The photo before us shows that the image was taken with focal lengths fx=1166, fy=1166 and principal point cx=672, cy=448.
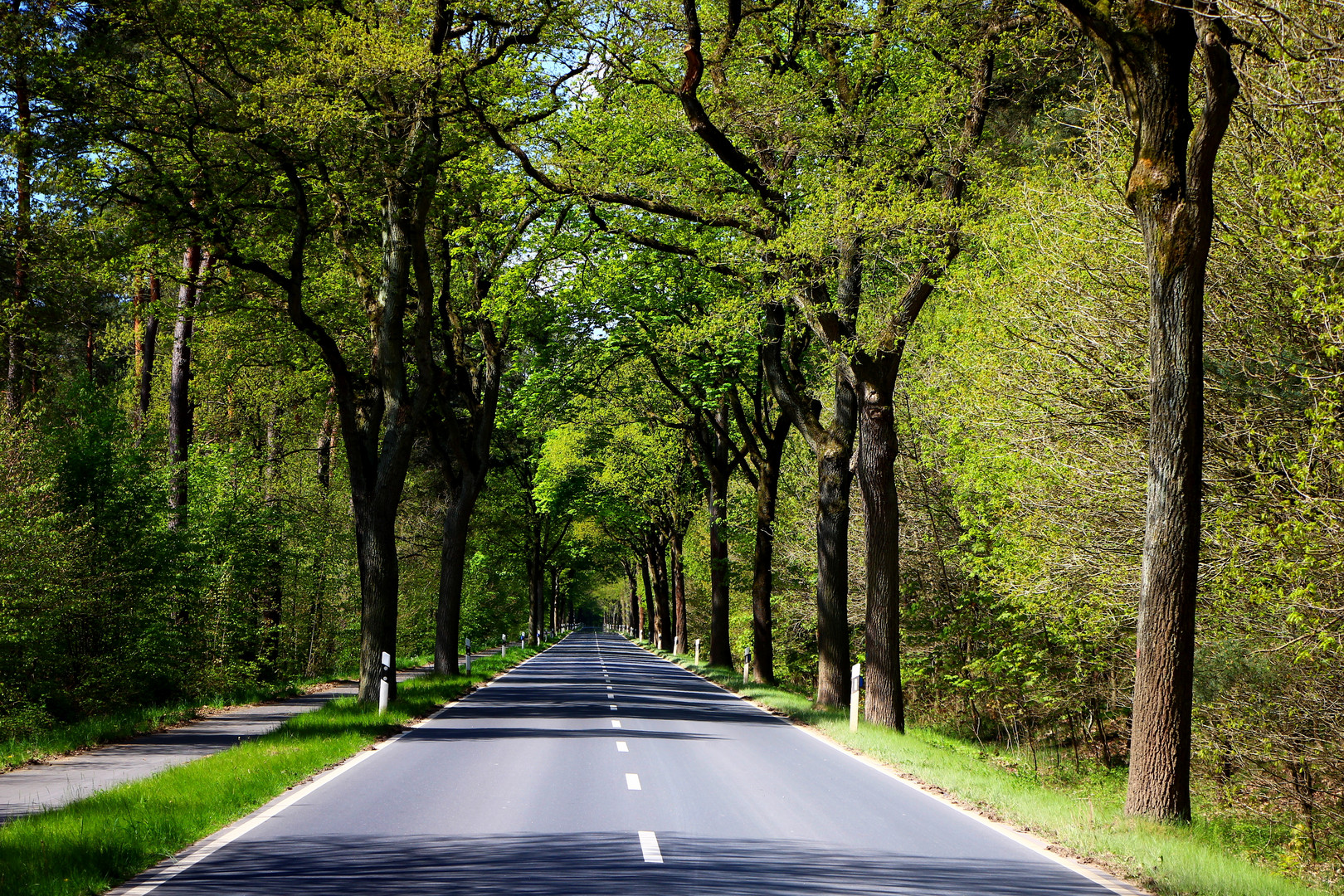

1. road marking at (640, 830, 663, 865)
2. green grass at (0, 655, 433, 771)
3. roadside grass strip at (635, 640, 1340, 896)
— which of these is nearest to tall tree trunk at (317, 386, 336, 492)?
green grass at (0, 655, 433, 771)

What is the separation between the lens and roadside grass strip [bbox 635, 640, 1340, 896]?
314 inches

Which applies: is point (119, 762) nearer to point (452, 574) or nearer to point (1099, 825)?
point (1099, 825)

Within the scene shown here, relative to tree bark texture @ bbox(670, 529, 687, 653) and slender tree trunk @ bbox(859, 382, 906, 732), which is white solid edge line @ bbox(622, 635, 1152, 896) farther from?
tree bark texture @ bbox(670, 529, 687, 653)

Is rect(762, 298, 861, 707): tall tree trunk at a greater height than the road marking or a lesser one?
greater

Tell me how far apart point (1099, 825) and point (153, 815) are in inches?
318

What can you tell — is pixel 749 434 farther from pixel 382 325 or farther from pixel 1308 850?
pixel 1308 850

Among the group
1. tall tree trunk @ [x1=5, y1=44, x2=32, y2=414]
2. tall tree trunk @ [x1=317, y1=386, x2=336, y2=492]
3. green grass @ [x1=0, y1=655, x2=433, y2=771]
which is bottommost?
green grass @ [x1=0, y1=655, x2=433, y2=771]

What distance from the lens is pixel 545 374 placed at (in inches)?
1330

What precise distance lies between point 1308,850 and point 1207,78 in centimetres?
828

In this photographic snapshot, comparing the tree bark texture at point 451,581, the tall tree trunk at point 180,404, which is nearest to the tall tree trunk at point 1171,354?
the tall tree trunk at point 180,404

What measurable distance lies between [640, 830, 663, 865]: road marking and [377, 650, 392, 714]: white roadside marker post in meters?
11.7

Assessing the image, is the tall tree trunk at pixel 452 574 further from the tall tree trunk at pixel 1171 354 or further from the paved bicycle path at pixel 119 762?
the tall tree trunk at pixel 1171 354

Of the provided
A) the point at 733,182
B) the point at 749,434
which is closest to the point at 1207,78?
the point at 733,182

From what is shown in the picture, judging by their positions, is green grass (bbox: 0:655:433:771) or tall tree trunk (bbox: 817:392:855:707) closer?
green grass (bbox: 0:655:433:771)
